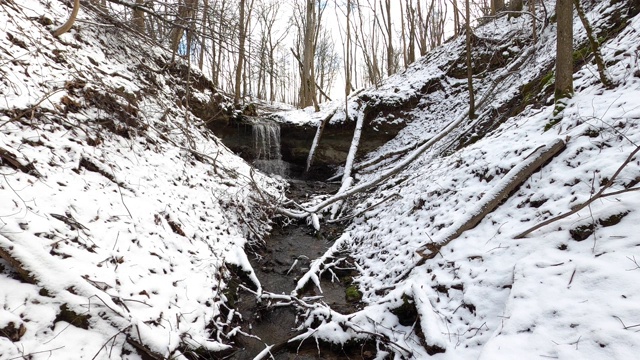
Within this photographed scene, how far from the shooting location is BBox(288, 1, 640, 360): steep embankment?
223 centimetres

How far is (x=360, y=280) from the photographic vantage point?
4.85 metres

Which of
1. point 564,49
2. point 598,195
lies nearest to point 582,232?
point 598,195

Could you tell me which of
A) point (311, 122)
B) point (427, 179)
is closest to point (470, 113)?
point (427, 179)

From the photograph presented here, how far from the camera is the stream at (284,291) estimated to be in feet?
11.7

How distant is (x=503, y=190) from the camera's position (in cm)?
386

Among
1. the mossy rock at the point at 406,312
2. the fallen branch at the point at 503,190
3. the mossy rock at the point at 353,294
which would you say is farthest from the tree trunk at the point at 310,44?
the mossy rock at the point at 406,312

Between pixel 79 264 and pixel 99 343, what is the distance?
31.8 inches

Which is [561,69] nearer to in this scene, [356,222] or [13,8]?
[356,222]

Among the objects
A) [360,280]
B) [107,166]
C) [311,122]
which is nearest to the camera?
[107,166]

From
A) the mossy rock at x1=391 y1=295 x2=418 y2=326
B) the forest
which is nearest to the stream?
the forest

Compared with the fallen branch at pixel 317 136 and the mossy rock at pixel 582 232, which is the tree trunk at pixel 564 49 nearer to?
the mossy rock at pixel 582 232

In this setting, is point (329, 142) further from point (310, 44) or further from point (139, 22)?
point (139, 22)

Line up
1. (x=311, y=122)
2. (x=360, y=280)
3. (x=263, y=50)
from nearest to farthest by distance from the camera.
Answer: (x=360, y=280), (x=263, y=50), (x=311, y=122)

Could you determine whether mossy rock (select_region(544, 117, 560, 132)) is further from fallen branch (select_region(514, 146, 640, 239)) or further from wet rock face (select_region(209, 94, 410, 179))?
wet rock face (select_region(209, 94, 410, 179))
